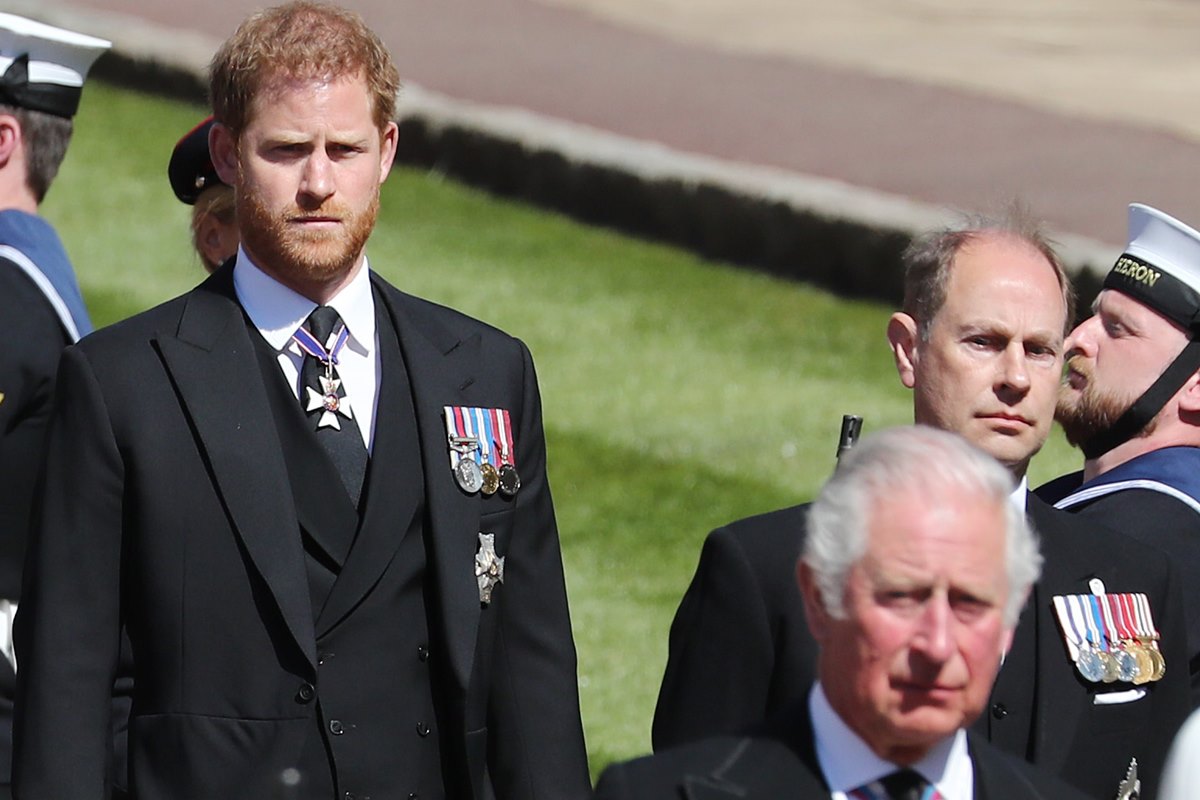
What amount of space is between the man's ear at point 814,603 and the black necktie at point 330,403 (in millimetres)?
1202

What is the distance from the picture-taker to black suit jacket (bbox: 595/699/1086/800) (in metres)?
3.18

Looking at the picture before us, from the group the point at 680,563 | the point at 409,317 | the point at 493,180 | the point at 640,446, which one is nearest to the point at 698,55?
the point at 493,180

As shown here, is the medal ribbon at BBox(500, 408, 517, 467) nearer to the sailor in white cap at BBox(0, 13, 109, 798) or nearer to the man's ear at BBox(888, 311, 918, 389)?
Answer: the man's ear at BBox(888, 311, 918, 389)

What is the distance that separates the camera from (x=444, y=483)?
14.2ft

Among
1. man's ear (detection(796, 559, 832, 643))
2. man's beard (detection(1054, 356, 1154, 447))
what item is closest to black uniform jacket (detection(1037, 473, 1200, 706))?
man's beard (detection(1054, 356, 1154, 447))

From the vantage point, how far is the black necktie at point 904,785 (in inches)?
124

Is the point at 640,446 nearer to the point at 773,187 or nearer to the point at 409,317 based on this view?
the point at 773,187

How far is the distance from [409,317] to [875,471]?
1.49 meters

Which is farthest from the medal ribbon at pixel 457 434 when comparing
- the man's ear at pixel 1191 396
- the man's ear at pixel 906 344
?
the man's ear at pixel 1191 396

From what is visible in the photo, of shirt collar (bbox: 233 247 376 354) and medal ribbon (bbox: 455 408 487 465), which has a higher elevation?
shirt collar (bbox: 233 247 376 354)

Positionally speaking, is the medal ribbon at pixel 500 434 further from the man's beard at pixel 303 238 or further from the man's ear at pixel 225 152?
the man's ear at pixel 225 152

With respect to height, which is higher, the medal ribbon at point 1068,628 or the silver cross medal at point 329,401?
the silver cross medal at point 329,401

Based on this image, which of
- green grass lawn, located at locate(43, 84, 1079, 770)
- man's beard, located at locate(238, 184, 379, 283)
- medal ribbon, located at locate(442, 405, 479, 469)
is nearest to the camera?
man's beard, located at locate(238, 184, 379, 283)

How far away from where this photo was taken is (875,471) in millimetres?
3191
